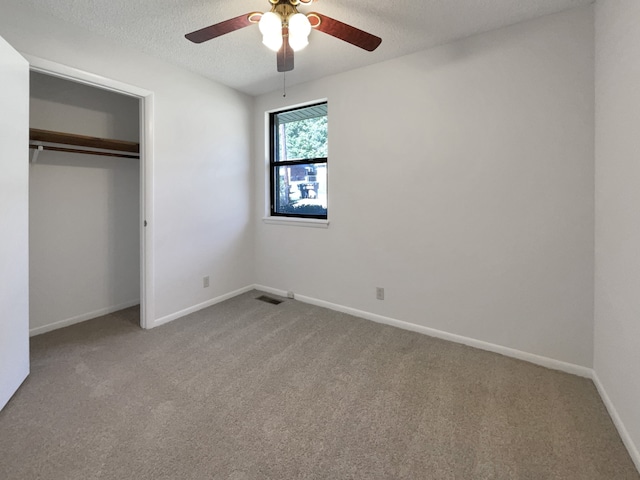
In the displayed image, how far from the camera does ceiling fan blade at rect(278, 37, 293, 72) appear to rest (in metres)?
1.83

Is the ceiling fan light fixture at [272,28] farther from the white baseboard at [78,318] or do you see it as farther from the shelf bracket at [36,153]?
the white baseboard at [78,318]

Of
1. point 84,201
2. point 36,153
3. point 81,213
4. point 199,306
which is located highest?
point 36,153

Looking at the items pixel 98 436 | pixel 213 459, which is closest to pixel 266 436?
pixel 213 459

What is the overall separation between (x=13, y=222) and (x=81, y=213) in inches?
48.1

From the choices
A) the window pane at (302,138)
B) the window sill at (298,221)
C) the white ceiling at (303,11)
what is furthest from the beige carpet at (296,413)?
the white ceiling at (303,11)

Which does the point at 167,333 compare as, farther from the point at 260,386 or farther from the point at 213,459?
the point at 213,459

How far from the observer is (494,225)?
2266 millimetres

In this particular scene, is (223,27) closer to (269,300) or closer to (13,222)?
(13,222)

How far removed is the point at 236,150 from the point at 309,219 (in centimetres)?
123

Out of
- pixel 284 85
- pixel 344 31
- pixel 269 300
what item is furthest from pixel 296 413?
pixel 284 85

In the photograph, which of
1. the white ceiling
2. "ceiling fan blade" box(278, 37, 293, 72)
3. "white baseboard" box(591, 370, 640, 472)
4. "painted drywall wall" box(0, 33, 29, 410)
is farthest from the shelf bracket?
"white baseboard" box(591, 370, 640, 472)

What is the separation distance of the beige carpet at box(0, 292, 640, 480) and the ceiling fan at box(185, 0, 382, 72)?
2059mm

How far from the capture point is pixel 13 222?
173 cm

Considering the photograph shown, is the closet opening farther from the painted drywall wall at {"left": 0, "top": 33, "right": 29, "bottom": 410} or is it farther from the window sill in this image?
the window sill
